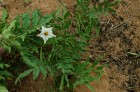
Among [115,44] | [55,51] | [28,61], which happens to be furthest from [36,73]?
[115,44]

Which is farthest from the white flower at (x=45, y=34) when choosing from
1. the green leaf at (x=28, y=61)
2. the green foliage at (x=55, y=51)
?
the green leaf at (x=28, y=61)

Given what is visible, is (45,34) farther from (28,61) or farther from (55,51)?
(28,61)

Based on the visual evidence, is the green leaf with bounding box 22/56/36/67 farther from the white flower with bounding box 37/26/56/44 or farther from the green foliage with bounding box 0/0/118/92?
the white flower with bounding box 37/26/56/44

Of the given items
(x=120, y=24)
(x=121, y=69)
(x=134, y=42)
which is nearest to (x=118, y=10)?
(x=120, y=24)

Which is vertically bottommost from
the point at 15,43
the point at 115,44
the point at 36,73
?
the point at 36,73

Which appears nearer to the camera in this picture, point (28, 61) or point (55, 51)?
point (28, 61)

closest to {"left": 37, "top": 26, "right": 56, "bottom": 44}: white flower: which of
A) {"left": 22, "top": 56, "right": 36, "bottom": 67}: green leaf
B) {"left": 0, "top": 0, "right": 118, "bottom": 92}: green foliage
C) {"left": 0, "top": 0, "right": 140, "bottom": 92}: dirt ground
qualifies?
{"left": 0, "top": 0, "right": 118, "bottom": 92}: green foliage

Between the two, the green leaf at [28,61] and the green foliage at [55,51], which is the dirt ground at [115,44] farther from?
the green leaf at [28,61]

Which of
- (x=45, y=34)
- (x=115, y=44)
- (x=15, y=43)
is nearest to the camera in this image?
(x=15, y=43)

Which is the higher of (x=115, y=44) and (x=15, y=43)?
(x=15, y=43)
